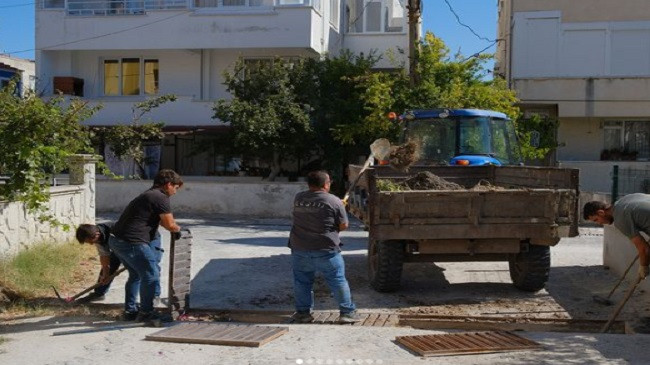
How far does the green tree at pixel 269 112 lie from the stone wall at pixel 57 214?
6.78 metres

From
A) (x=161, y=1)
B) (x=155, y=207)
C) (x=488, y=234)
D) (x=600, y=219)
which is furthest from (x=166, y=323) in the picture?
(x=161, y=1)

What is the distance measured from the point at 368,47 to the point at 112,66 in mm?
9008

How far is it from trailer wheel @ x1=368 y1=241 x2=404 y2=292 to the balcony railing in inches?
609

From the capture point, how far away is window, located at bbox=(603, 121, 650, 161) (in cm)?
2378

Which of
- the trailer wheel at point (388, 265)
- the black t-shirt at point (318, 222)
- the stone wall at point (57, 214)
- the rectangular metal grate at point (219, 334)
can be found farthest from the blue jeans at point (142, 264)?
the stone wall at point (57, 214)

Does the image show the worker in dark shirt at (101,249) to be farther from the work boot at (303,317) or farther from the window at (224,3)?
the window at (224,3)

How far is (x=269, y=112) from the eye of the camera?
19375mm

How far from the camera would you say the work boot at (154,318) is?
7.07 meters

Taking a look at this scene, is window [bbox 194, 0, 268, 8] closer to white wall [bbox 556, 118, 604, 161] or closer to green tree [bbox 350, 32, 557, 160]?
green tree [bbox 350, 32, 557, 160]

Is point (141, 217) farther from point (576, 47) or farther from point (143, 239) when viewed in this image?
point (576, 47)

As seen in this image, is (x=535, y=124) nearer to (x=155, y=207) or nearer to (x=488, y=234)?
(x=488, y=234)

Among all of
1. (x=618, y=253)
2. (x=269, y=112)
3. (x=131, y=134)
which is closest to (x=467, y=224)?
(x=618, y=253)

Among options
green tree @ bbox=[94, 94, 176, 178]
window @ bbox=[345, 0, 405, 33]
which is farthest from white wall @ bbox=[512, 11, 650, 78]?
green tree @ bbox=[94, 94, 176, 178]

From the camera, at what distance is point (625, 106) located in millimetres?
22750
